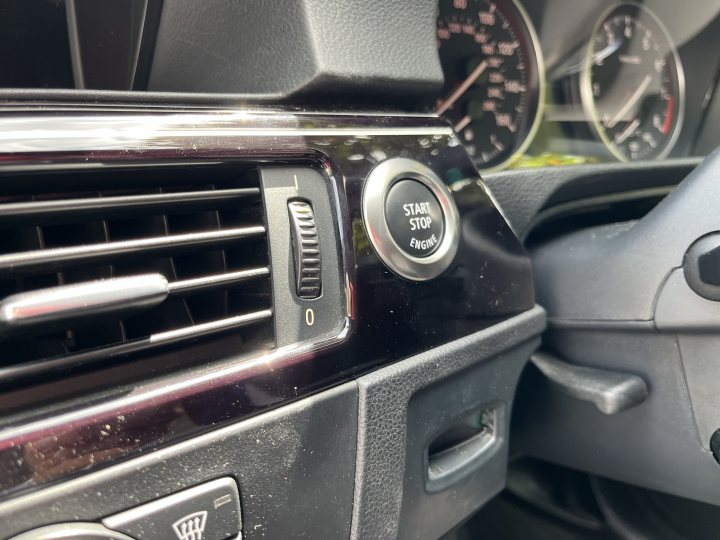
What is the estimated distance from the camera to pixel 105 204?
448 millimetres

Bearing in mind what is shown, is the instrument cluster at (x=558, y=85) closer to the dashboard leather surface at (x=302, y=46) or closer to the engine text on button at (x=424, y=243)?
the dashboard leather surface at (x=302, y=46)

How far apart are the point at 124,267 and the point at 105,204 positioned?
0.07 meters

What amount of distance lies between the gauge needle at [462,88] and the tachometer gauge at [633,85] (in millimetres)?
267

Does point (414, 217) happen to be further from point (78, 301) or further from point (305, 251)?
point (78, 301)

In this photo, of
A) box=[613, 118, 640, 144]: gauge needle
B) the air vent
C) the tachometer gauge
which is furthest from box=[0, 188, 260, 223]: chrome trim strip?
box=[613, 118, 640, 144]: gauge needle

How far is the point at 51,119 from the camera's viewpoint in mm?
439

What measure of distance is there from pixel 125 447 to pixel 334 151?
0.96ft

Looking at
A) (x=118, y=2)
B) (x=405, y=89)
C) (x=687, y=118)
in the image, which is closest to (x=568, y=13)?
(x=687, y=118)

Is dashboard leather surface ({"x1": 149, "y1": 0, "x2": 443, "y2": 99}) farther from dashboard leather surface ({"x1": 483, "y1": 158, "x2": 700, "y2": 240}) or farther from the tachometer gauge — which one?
the tachometer gauge

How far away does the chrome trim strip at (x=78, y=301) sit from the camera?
0.38 m

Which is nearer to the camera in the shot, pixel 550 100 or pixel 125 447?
pixel 125 447

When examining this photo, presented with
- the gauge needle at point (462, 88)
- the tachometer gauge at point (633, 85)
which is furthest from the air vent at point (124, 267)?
the tachometer gauge at point (633, 85)

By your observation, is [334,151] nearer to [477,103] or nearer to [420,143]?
[420,143]

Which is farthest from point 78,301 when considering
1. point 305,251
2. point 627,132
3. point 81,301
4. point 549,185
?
point 627,132
